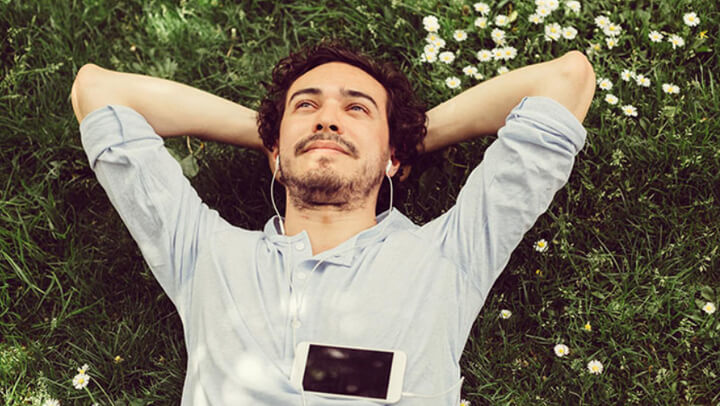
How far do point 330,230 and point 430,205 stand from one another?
0.89m

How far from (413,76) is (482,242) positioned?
151 centimetres

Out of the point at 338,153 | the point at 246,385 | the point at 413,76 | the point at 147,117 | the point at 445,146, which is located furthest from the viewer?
the point at 413,76

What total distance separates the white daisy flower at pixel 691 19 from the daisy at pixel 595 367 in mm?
2039

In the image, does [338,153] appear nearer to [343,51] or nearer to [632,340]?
[343,51]

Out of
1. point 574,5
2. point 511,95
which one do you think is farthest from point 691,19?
point 511,95

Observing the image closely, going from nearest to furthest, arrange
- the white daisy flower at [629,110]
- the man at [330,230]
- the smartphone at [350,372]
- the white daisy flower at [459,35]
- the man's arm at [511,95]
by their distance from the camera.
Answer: the smartphone at [350,372]
the man at [330,230]
the man's arm at [511,95]
the white daisy flower at [629,110]
the white daisy flower at [459,35]

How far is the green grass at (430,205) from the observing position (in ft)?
11.7

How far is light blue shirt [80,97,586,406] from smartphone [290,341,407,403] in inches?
1.7

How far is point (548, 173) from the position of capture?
2928mm

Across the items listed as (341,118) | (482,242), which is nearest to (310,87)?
(341,118)

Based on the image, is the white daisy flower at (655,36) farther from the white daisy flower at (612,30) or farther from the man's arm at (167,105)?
the man's arm at (167,105)

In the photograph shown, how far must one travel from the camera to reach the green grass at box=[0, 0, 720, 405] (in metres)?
3.58

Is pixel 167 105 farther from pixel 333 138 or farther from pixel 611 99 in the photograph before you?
pixel 611 99

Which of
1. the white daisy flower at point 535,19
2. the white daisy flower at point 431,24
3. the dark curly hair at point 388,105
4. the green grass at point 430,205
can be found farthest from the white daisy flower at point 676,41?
the dark curly hair at point 388,105
